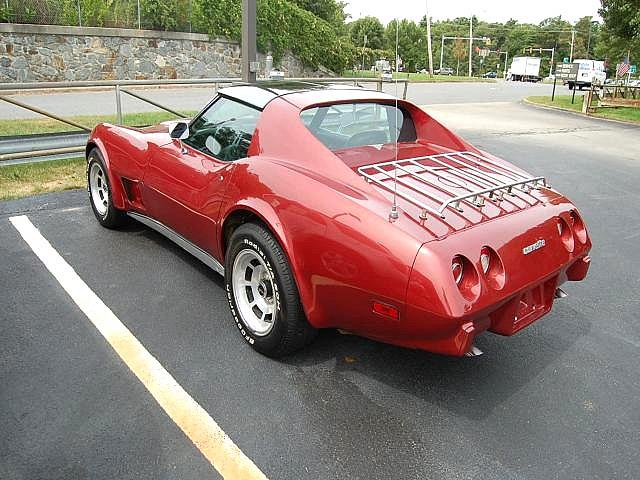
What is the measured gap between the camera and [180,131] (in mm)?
4047

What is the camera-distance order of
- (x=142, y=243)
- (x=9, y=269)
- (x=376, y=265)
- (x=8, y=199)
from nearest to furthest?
1. (x=376, y=265)
2. (x=9, y=269)
3. (x=142, y=243)
4. (x=8, y=199)

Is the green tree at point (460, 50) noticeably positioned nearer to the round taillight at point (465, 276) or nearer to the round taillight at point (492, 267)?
the round taillight at point (492, 267)

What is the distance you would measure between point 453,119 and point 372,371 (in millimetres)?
14195

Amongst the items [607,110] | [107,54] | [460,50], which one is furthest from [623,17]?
[460,50]

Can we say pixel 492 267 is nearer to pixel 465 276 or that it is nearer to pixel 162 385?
pixel 465 276

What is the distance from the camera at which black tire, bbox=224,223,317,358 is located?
2928 millimetres

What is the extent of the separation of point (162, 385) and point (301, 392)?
2.37ft

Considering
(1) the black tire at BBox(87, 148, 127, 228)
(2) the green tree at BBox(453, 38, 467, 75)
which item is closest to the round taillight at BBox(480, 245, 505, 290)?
(1) the black tire at BBox(87, 148, 127, 228)

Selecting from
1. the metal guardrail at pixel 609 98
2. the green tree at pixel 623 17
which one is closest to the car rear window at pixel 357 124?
the green tree at pixel 623 17

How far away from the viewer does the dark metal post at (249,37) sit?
8.70 metres

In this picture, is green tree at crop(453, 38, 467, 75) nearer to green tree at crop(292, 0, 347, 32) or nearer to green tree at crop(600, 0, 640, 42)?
green tree at crop(292, 0, 347, 32)

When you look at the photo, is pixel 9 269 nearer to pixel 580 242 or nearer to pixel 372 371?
pixel 372 371

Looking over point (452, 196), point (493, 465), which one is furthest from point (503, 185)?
point (493, 465)

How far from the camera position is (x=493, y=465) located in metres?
2.42
